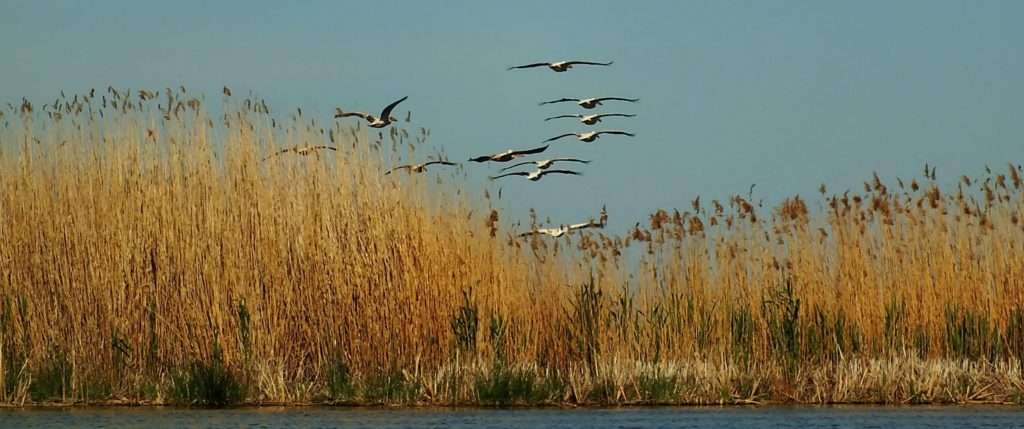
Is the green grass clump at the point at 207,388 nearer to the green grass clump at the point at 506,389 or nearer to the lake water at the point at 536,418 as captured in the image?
the lake water at the point at 536,418

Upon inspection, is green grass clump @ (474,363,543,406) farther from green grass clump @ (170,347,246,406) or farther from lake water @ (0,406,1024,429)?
green grass clump @ (170,347,246,406)

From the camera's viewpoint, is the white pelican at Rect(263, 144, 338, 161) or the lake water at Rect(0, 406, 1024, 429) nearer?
the lake water at Rect(0, 406, 1024, 429)

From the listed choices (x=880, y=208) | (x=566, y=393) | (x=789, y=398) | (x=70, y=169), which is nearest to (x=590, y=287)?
(x=566, y=393)

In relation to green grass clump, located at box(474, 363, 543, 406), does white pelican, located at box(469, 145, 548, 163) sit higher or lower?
higher

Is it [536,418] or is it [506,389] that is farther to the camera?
[506,389]

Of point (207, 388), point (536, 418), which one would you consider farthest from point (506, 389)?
point (207, 388)

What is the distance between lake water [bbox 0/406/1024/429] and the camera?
9523mm

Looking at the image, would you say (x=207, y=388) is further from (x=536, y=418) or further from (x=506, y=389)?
(x=536, y=418)

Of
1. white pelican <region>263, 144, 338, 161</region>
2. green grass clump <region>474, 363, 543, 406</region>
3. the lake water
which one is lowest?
the lake water

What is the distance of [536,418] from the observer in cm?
1013

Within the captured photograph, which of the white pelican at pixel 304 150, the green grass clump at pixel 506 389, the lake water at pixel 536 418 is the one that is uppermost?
the white pelican at pixel 304 150

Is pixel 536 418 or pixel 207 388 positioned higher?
pixel 207 388

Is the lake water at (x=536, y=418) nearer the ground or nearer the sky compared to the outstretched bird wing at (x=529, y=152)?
nearer the ground

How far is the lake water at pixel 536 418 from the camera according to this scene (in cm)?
952
